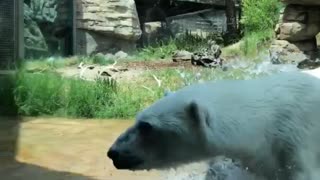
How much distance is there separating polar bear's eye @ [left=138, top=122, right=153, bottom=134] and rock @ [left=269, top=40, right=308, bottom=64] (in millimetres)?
9314

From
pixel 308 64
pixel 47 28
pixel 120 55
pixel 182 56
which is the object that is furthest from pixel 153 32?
pixel 308 64

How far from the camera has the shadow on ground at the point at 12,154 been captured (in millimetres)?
4355

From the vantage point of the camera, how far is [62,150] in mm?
5480

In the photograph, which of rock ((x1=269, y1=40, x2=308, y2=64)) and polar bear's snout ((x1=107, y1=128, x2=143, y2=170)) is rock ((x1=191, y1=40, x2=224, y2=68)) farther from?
polar bear's snout ((x1=107, y1=128, x2=143, y2=170))

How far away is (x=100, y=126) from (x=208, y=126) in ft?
17.2

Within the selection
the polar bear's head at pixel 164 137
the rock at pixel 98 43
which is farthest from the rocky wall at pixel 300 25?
the polar bear's head at pixel 164 137

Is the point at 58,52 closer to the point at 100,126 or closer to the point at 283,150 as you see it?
the point at 100,126

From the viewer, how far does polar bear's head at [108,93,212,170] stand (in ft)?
6.14

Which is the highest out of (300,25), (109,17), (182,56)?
(109,17)

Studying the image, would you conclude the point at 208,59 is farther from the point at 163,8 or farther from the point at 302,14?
the point at 163,8

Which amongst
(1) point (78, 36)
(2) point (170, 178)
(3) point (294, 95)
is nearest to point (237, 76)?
(1) point (78, 36)

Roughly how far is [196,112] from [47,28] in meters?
12.2

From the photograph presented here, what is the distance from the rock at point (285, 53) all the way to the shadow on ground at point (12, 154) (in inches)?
198

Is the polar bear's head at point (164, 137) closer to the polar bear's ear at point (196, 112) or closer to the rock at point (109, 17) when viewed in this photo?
the polar bear's ear at point (196, 112)
